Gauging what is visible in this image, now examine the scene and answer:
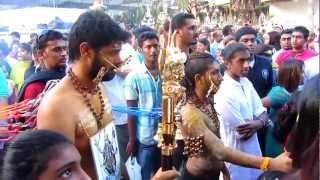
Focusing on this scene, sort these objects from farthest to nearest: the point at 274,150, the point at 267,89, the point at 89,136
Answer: the point at 267,89 < the point at 274,150 < the point at 89,136

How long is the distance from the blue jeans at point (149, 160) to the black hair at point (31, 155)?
226 centimetres

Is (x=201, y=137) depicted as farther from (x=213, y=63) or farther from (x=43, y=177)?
(x=43, y=177)

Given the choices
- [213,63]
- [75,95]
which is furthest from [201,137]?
[75,95]

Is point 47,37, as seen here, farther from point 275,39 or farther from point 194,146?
point 275,39

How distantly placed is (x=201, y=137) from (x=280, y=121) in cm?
95

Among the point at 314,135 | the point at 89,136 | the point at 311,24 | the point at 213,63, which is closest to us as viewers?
the point at 311,24

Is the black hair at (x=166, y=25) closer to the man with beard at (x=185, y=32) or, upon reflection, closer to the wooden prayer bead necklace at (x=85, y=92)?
the wooden prayer bead necklace at (x=85, y=92)

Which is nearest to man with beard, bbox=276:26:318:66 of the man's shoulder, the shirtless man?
the man's shoulder

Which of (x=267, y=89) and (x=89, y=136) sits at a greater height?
(x=89, y=136)

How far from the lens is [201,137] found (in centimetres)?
269

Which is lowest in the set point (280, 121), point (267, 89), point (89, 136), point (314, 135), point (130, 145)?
point (130, 145)

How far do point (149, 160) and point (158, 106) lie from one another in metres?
0.43

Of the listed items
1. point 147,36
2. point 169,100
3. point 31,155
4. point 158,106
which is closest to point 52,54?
point 158,106

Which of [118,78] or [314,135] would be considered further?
[118,78]
